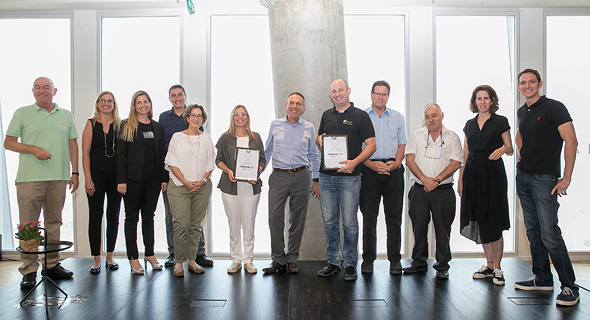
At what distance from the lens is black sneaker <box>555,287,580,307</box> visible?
9.97 ft

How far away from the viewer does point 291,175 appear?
3.79 metres

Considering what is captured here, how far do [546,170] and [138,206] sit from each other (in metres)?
3.38

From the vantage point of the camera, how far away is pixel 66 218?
5.62 m

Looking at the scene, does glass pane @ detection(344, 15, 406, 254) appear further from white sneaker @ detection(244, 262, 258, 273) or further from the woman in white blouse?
the woman in white blouse

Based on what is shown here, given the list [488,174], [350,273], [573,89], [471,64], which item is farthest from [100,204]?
[573,89]

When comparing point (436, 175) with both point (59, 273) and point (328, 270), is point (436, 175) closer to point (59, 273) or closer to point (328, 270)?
point (328, 270)

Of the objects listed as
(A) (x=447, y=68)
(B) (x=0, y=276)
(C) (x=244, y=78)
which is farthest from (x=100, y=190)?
(A) (x=447, y=68)

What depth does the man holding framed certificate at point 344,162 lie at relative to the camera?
3596 millimetres

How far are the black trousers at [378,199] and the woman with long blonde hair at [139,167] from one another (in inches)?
72.9

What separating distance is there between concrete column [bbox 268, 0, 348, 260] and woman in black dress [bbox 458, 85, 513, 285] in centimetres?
153

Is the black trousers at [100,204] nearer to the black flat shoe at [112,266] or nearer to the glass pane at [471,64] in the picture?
the black flat shoe at [112,266]

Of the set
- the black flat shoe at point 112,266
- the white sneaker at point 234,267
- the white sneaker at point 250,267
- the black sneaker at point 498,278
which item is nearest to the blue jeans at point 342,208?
the white sneaker at point 250,267

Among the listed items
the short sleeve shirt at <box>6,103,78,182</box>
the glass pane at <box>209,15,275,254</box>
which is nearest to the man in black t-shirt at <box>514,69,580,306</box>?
the glass pane at <box>209,15,275,254</box>

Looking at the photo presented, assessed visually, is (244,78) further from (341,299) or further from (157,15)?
(341,299)
